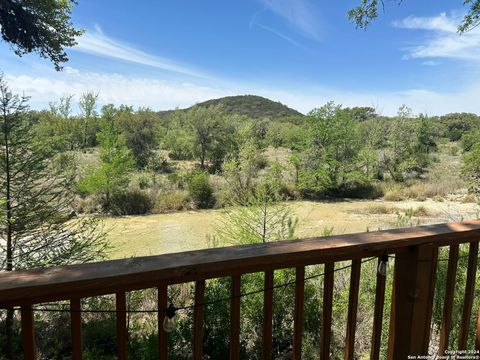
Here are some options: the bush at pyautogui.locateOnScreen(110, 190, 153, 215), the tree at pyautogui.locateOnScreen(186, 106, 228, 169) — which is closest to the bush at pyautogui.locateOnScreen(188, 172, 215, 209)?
the bush at pyautogui.locateOnScreen(110, 190, 153, 215)

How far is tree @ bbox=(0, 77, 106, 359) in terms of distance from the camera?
166 inches

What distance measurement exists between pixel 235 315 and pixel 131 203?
41.2ft

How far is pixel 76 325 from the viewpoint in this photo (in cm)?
94

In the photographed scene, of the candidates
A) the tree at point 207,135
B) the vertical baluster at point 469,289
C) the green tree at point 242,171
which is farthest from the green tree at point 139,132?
the vertical baluster at point 469,289

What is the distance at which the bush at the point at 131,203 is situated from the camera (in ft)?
41.6

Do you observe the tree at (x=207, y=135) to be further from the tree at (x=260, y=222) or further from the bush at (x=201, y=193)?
the tree at (x=260, y=222)

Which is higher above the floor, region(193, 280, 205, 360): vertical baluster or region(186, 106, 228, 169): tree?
region(186, 106, 228, 169): tree

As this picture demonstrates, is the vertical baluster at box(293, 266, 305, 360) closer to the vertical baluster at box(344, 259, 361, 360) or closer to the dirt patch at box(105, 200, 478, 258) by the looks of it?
the vertical baluster at box(344, 259, 361, 360)

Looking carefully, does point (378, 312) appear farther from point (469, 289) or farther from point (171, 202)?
point (171, 202)

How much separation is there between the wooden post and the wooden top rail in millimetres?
64

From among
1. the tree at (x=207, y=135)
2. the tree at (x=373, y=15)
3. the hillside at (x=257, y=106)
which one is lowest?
the tree at (x=207, y=135)

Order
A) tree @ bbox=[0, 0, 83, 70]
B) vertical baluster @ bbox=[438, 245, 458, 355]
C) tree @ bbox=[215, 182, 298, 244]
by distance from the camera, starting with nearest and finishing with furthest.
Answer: vertical baluster @ bbox=[438, 245, 458, 355]
tree @ bbox=[0, 0, 83, 70]
tree @ bbox=[215, 182, 298, 244]

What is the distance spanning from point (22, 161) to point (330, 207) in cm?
1236

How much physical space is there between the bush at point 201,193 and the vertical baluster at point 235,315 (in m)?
12.7
